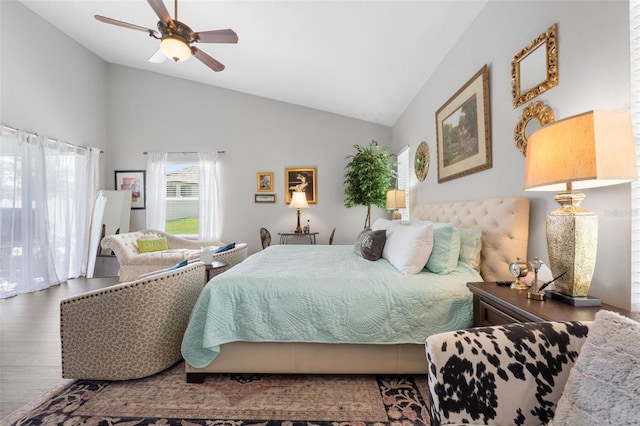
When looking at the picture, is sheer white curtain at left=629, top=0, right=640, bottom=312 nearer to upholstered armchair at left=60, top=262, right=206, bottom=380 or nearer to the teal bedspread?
the teal bedspread

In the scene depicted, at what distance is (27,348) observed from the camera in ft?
7.34

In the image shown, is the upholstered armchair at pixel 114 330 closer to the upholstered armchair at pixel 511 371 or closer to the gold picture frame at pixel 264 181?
the upholstered armchair at pixel 511 371

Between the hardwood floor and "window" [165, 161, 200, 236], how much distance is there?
2.06m

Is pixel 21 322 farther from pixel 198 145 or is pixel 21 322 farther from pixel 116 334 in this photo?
pixel 198 145

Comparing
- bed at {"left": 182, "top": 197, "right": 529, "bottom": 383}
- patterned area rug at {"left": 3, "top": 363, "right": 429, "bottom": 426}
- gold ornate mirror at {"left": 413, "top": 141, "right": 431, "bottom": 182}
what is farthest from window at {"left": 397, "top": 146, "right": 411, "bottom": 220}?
patterned area rug at {"left": 3, "top": 363, "right": 429, "bottom": 426}

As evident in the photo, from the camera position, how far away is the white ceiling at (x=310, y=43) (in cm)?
254

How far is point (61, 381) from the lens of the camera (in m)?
1.81

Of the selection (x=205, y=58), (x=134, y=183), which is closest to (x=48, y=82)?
(x=134, y=183)

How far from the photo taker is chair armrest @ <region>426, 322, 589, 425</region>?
82cm

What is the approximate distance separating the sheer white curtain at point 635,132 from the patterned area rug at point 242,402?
1145 mm

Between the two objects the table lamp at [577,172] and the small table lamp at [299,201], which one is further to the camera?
the small table lamp at [299,201]

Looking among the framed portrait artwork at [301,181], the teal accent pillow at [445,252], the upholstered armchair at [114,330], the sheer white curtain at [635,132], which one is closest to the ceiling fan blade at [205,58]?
the upholstered armchair at [114,330]

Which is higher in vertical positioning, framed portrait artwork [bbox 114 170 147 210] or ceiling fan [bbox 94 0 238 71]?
ceiling fan [bbox 94 0 238 71]

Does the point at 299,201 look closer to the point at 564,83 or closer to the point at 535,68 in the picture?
the point at 535,68
